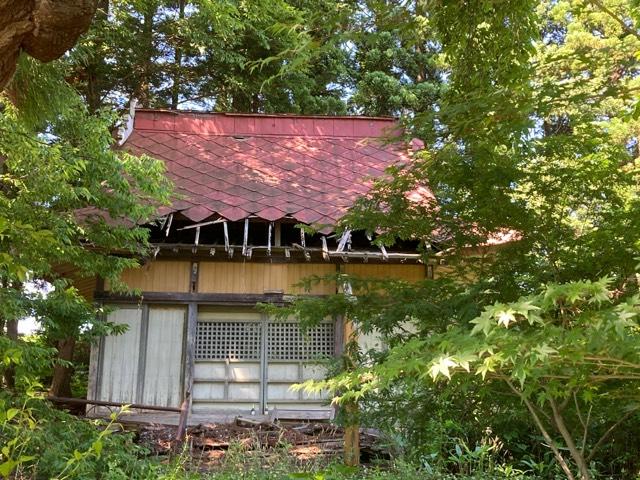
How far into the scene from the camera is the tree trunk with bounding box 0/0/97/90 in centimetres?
216

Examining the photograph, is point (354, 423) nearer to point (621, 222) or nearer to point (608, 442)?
point (608, 442)

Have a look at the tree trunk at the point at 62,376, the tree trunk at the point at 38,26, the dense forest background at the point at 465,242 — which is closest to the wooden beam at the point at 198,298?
the tree trunk at the point at 62,376

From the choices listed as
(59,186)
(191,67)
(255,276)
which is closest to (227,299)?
(255,276)

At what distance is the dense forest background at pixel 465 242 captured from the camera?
2301mm

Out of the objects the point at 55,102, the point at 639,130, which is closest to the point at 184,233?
the point at 55,102

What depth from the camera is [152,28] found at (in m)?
13.8

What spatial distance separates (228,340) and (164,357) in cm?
97

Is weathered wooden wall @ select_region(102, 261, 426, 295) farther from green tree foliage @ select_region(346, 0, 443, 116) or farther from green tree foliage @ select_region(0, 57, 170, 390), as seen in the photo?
green tree foliage @ select_region(346, 0, 443, 116)

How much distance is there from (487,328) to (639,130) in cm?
947

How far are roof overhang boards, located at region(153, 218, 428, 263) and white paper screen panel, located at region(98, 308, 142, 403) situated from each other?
120 cm

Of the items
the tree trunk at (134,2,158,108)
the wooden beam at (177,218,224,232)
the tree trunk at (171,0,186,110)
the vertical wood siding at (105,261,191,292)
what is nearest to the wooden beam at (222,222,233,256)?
the wooden beam at (177,218,224,232)

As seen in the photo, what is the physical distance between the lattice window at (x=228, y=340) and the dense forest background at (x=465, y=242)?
237 cm

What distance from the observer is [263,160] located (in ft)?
34.4

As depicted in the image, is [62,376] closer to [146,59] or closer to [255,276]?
[255,276]
